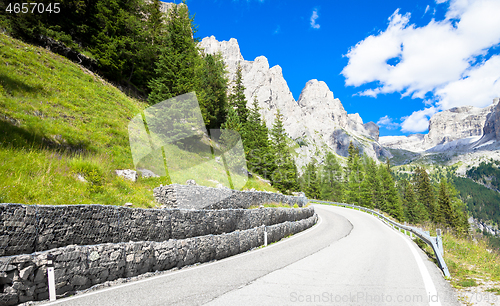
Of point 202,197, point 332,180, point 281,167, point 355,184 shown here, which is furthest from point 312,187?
point 202,197

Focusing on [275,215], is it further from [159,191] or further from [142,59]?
[142,59]

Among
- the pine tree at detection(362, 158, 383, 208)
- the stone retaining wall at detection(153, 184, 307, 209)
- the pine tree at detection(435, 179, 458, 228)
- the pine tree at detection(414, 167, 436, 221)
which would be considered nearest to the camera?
the stone retaining wall at detection(153, 184, 307, 209)

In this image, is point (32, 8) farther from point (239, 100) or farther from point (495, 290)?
point (495, 290)

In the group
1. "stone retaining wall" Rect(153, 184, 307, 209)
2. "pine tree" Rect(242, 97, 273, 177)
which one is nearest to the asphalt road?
"stone retaining wall" Rect(153, 184, 307, 209)

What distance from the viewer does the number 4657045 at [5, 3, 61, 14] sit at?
68.0 feet

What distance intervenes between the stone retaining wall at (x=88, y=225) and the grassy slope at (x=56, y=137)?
2.41 metres

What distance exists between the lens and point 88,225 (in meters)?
5.08

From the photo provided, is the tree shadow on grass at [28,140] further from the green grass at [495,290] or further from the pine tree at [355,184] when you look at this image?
the pine tree at [355,184]

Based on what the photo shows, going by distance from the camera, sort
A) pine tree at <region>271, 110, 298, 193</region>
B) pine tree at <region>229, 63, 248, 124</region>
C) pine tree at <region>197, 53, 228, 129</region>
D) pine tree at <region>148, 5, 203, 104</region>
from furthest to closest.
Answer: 1. pine tree at <region>229, 63, 248, 124</region>
2. pine tree at <region>271, 110, 298, 193</region>
3. pine tree at <region>197, 53, 228, 129</region>
4. pine tree at <region>148, 5, 203, 104</region>

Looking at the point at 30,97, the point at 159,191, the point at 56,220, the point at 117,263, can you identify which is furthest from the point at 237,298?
the point at 30,97

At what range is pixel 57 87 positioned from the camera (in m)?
15.1

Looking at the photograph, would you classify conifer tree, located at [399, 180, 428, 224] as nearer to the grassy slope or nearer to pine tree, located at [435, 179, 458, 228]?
pine tree, located at [435, 179, 458, 228]

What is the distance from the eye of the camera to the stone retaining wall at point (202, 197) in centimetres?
1097

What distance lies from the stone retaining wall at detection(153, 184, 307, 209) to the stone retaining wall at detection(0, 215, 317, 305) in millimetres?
3347
